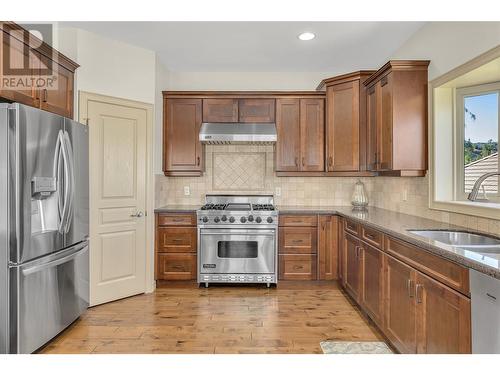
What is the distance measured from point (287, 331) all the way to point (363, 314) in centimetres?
79

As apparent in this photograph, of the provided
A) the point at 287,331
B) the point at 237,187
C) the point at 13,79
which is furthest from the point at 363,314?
the point at 13,79

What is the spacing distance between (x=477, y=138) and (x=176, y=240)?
3050mm

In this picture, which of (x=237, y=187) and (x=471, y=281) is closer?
(x=471, y=281)

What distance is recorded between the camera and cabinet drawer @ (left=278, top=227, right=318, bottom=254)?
388 cm

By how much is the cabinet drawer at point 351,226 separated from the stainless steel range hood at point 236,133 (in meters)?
1.26

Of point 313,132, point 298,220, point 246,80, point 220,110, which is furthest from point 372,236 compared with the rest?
point 246,80

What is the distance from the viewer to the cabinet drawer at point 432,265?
1539mm

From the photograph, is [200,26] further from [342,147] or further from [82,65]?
[342,147]

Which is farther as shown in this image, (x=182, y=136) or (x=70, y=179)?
Answer: (x=182, y=136)

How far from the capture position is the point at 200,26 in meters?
3.13

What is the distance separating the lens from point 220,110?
4.16 meters

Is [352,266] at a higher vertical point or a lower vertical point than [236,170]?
lower

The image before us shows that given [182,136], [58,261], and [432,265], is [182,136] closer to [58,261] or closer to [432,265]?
[58,261]

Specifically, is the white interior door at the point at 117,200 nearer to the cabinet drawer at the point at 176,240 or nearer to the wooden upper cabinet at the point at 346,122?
the cabinet drawer at the point at 176,240
